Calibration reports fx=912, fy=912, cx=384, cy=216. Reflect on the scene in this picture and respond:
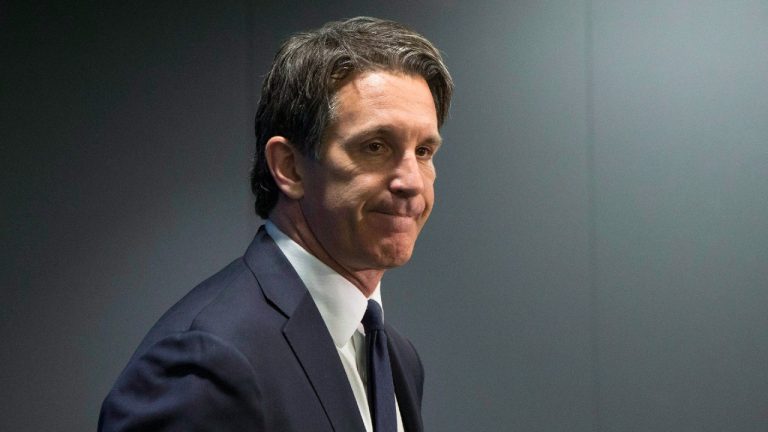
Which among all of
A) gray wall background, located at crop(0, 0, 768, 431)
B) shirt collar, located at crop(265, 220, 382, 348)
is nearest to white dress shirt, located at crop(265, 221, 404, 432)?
shirt collar, located at crop(265, 220, 382, 348)

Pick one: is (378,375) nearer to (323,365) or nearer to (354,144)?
(323,365)

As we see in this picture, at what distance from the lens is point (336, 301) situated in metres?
1.20

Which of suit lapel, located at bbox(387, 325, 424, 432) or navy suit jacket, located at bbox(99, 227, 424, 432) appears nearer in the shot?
navy suit jacket, located at bbox(99, 227, 424, 432)

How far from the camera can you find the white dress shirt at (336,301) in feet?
3.92

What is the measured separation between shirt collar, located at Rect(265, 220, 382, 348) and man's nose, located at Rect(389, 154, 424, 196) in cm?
14

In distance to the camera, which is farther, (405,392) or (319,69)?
(405,392)

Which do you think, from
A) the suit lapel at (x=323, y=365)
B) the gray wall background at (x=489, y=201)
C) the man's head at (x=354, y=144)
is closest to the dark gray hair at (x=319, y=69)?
the man's head at (x=354, y=144)

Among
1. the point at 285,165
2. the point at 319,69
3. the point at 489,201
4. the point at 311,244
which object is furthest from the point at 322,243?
the point at 489,201

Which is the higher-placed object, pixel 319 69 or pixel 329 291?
pixel 319 69

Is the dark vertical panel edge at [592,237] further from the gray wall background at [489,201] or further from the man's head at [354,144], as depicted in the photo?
the man's head at [354,144]

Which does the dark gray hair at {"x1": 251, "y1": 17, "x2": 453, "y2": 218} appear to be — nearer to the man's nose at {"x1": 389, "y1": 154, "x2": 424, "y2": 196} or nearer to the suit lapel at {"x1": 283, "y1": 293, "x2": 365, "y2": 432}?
the man's nose at {"x1": 389, "y1": 154, "x2": 424, "y2": 196}

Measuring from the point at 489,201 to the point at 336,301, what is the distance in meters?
1.34

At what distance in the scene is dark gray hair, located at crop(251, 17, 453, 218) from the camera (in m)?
1.19

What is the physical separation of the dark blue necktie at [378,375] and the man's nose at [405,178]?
0.62ft
